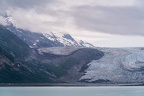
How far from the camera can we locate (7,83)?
646ft

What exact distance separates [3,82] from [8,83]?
400cm

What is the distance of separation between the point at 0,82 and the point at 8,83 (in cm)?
426

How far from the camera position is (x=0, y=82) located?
198m

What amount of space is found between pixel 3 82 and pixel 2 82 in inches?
20.3

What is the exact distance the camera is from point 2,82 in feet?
655

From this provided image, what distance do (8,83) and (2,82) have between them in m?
4.18

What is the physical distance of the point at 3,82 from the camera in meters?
200

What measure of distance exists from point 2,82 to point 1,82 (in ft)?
3.09

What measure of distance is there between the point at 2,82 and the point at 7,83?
158 inches

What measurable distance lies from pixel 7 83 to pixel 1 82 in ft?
12.3

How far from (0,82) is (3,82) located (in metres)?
2.02

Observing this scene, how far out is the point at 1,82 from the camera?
198625 millimetres

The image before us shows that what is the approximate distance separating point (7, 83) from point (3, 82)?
388 cm
